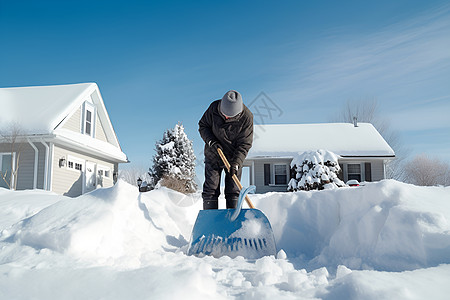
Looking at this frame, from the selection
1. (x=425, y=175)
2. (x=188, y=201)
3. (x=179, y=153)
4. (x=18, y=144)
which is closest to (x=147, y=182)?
(x=179, y=153)

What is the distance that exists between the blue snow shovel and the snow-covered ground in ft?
0.65

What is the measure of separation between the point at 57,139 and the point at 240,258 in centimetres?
948

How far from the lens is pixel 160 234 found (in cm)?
298

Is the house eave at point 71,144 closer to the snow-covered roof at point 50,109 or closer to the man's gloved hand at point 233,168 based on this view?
the snow-covered roof at point 50,109

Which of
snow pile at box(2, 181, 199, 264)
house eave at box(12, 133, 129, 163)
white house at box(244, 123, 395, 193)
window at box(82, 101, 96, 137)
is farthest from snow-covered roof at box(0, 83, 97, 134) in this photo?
snow pile at box(2, 181, 199, 264)

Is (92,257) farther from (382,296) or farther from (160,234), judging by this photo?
(382,296)

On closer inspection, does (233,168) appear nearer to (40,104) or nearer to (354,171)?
(40,104)

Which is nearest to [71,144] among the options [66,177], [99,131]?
[66,177]

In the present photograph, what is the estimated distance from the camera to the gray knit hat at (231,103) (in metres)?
3.23

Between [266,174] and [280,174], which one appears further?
[280,174]

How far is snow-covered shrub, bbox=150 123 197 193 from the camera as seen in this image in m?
17.9

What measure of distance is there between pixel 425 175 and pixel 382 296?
34929 mm

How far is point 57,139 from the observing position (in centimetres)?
1019

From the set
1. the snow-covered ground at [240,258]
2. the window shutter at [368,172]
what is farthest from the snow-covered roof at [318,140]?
the snow-covered ground at [240,258]
